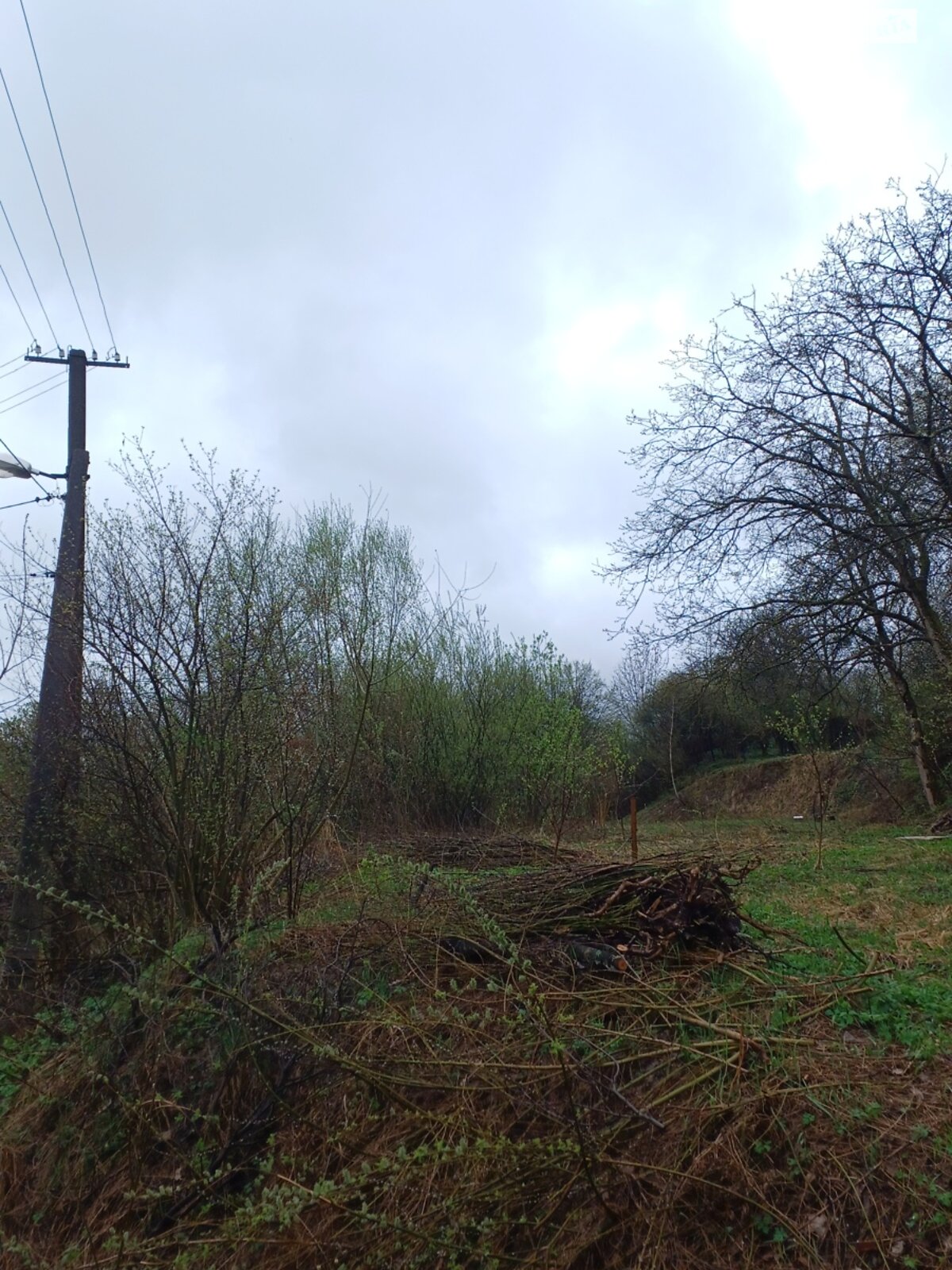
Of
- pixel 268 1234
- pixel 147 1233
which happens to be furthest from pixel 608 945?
pixel 147 1233

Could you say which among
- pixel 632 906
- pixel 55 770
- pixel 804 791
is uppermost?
pixel 55 770

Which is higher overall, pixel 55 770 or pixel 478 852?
pixel 55 770

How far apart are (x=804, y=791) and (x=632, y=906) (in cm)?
1646

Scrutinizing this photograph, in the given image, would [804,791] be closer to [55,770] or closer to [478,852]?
[478,852]

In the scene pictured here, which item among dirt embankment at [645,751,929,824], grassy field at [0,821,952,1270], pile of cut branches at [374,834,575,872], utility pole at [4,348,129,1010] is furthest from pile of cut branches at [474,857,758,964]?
dirt embankment at [645,751,929,824]

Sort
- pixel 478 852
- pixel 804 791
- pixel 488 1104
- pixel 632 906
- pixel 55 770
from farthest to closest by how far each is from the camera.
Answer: pixel 804 791 < pixel 478 852 < pixel 55 770 < pixel 632 906 < pixel 488 1104

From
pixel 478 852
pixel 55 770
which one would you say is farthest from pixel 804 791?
pixel 55 770

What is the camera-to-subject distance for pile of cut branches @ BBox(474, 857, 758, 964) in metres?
3.96

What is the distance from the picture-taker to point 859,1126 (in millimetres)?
2514

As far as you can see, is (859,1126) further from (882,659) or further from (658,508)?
(882,659)

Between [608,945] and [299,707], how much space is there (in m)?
2.92

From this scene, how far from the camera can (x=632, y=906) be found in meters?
4.14

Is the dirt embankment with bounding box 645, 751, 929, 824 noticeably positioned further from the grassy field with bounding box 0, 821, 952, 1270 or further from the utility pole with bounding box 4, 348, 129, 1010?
the utility pole with bounding box 4, 348, 129, 1010

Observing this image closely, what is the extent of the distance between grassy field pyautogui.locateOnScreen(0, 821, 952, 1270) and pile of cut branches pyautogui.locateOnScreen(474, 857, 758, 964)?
56 millimetres
